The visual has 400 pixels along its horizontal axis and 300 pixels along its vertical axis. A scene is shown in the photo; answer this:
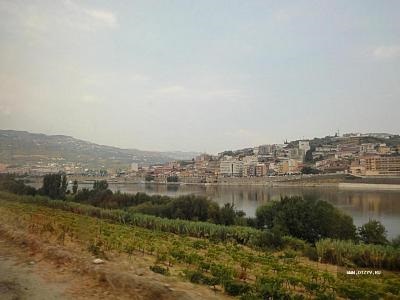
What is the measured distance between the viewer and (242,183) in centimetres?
7962

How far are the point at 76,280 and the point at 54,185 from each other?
83.4ft

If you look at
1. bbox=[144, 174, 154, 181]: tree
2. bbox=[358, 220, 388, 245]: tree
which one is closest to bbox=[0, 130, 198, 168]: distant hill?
bbox=[358, 220, 388, 245]: tree

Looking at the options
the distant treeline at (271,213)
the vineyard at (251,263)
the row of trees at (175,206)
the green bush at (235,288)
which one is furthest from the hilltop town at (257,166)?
the green bush at (235,288)

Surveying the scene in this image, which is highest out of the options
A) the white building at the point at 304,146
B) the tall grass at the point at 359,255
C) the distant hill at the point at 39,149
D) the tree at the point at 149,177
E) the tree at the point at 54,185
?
the white building at the point at 304,146

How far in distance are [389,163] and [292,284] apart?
69718mm

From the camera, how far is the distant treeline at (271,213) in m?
17.6

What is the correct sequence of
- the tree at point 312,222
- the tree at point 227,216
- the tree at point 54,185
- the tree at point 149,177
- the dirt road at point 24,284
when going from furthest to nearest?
the tree at point 149,177 → the tree at point 54,185 → the tree at point 227,216 → the tree at point 312,222 → the dirt road at point 24,284

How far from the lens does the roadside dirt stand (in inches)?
184

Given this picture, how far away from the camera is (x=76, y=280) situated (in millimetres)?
5289

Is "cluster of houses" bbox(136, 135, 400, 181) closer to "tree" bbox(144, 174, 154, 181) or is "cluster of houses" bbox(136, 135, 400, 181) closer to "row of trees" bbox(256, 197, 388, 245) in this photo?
"tree" bbox(144, 174, 154, 181)

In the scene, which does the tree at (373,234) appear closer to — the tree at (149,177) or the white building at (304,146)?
the tree at (149,177)

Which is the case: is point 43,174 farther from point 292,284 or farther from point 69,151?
point 292,284

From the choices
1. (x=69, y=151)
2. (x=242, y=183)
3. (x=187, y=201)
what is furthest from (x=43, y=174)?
(x=242, y=183)

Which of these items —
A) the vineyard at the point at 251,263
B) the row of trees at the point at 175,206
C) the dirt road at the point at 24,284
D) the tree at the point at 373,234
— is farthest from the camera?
the row of trees at the point at 175,206
